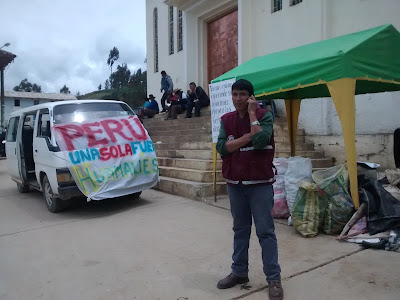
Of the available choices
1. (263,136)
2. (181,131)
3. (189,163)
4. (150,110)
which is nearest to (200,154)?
(189,163)

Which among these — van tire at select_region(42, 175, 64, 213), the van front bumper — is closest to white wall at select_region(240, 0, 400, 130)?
the van front bumper

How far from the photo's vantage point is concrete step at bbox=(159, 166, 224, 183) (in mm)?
6891

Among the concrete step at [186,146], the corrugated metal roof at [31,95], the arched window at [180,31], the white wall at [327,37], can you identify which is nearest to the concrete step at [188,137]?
the concrete step at [186,146]

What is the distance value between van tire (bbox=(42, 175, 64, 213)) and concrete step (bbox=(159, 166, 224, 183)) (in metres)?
2.53

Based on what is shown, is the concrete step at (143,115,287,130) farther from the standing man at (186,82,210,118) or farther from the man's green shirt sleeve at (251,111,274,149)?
the man's green shirt sleeve at (251,111,274,149)

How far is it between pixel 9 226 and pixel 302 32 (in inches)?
294

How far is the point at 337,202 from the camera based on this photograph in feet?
13.8

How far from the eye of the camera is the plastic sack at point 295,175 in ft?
15.4

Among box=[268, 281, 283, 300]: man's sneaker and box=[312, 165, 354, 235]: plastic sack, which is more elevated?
box=[312, 165, 354, 235]: plastic sack

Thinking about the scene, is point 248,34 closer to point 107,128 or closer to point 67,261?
point 107,128

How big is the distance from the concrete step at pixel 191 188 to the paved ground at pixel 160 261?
854 millimetres

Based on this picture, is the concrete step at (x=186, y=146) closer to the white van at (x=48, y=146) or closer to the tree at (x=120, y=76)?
the white van at (x=48, y=146)

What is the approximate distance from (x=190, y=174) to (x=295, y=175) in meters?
2.94

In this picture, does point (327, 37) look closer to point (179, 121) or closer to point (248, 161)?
point (179, 121)
